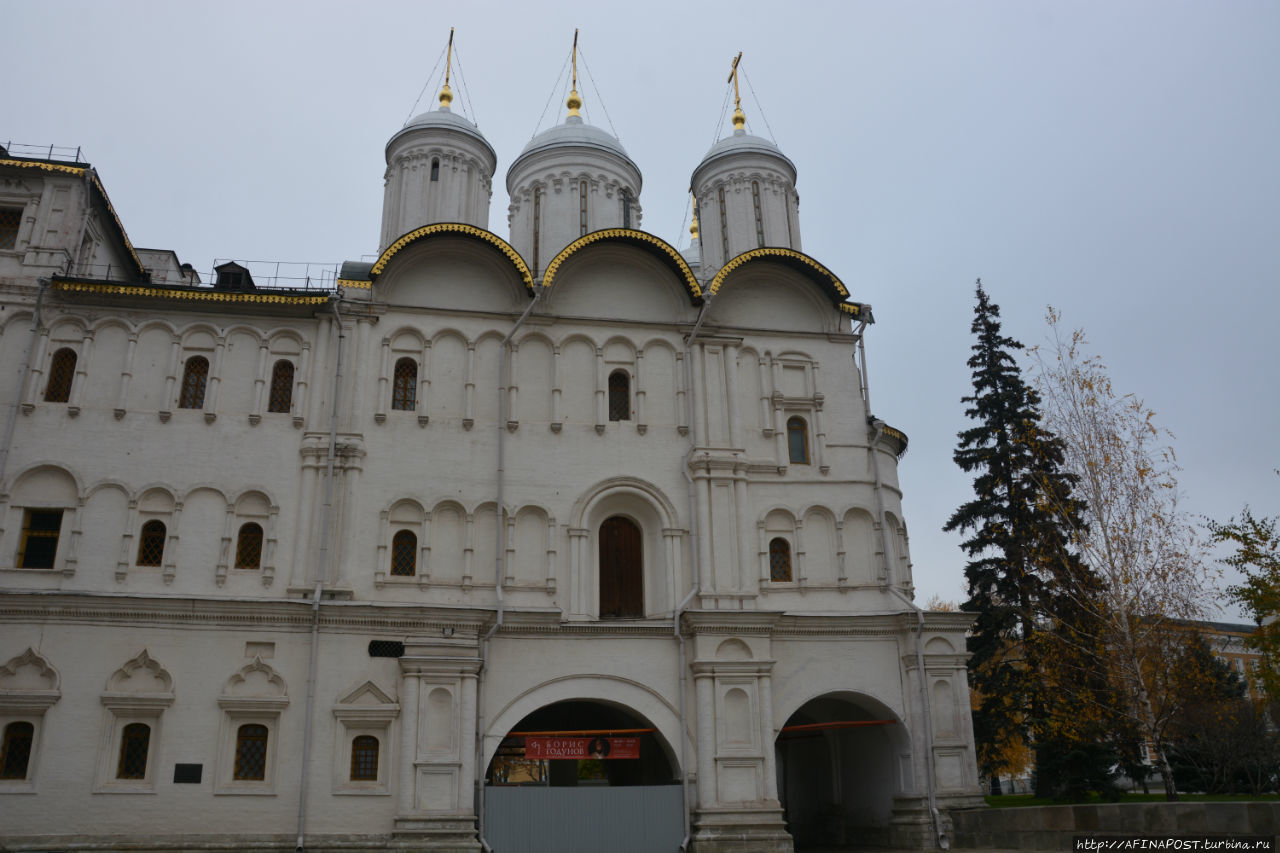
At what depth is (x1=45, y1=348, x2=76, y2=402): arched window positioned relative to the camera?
714 inches

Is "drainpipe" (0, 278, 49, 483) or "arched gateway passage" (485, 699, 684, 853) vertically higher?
"drainpipe" (0, 278, 49, 483)

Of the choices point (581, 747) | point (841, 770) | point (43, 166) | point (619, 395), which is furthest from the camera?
point (841, 770)

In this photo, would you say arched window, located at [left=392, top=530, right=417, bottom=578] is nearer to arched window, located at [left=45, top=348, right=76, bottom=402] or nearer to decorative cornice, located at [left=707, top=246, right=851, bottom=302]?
arched window, located at [left=45, top=348, right=76, bottom=402]

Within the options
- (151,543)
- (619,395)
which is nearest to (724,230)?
(619,395)

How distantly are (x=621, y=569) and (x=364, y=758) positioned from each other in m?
5.86

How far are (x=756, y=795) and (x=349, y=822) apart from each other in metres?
6.89

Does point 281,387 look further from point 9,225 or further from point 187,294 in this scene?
point 9,225

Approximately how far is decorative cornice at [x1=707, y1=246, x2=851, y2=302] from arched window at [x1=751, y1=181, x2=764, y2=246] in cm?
247

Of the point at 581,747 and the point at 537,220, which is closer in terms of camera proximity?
the point at 581,747

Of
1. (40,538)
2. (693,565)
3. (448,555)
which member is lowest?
(693,565)

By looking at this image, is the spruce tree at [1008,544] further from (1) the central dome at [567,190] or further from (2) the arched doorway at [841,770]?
(1) the central dome at [567,190]

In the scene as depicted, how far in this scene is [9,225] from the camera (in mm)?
19203

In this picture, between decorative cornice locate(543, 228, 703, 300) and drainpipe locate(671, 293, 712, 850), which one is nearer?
drainpipe locate(671, 293, 712, 850)

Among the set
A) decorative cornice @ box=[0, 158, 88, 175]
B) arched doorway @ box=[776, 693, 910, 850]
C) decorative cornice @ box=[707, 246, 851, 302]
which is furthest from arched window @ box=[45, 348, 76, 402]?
arched doorway @ box=[776, 693, 910, 850]
